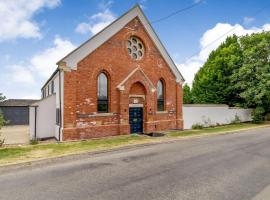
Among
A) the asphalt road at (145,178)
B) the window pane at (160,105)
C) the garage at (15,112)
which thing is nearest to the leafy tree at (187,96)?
the window pane at (160,105)

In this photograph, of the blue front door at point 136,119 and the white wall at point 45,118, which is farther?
the blue front door at point 136,119

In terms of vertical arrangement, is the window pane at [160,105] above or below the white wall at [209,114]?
above

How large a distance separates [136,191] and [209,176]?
8.83 ft

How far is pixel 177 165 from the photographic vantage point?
8414 millimetres

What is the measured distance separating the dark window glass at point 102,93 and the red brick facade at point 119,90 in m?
0.31

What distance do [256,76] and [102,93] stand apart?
2188 cm

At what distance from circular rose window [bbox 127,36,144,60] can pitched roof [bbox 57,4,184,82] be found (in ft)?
4.37

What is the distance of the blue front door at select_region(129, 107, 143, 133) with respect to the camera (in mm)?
17594

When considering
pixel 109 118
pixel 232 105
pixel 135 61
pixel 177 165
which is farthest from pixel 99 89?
pixel 232 105

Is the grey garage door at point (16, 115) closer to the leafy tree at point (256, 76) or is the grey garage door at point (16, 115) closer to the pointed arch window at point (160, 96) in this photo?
the pointed arch window at point (160, 96)

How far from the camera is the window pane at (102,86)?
1594 centimetres

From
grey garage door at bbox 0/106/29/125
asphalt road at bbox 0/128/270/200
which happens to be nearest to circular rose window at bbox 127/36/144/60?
asphalt road at bbox 0/128/270/200

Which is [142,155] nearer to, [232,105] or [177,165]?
[177,165]

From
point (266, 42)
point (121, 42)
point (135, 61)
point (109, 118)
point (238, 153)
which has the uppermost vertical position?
point (266, 42)
